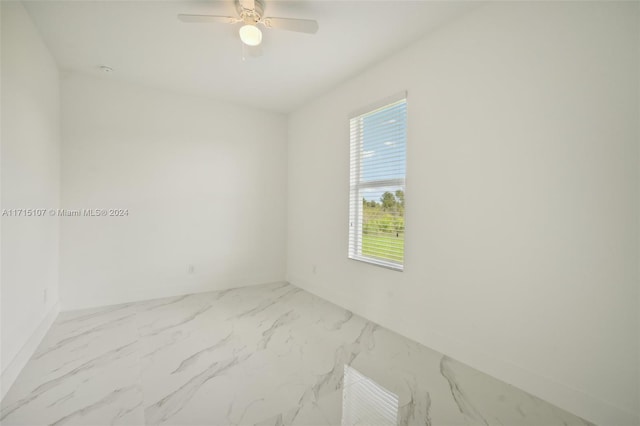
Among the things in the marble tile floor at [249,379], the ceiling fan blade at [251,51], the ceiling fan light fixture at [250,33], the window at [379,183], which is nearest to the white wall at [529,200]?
the window at [379,183]

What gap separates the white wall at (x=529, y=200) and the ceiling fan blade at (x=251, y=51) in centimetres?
125

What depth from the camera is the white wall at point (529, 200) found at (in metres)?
1.57

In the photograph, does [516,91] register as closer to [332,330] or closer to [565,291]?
[565,291]

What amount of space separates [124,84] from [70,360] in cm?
301

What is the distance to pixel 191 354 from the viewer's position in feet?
7.67

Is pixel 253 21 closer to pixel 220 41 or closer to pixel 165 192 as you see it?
pixel 220 41

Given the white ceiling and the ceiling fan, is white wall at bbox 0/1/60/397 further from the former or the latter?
the ceiling fan

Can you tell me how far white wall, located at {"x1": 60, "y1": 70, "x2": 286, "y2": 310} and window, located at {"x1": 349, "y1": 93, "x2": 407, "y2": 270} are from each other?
1.64 meters

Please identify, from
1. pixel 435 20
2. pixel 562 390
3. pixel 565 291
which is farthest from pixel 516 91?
pixel 562 390

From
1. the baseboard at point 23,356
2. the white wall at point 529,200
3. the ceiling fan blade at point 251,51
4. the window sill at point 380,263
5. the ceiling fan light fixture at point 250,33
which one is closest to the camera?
the white wall at point 529,200

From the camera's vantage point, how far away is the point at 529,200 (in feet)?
6.23

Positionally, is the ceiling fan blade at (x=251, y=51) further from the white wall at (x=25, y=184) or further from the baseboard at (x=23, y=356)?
the baseboard at (x=23, y=356)

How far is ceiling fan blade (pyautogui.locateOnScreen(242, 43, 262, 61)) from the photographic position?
2438 millimetres

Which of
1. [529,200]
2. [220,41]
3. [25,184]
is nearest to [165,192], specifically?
[25,184]
